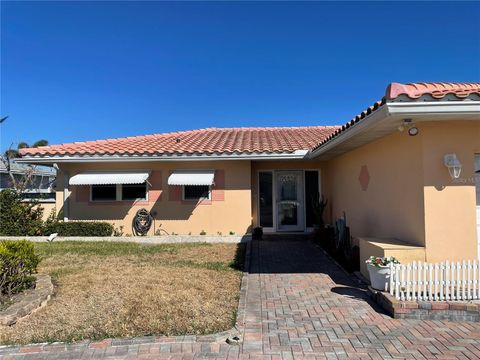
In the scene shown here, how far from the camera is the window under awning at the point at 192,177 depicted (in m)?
16.6

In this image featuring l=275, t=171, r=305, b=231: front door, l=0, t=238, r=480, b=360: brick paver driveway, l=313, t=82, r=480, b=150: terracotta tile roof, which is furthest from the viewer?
l=275, t=171, r=305, b=231: front door

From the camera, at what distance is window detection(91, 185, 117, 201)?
721 inches

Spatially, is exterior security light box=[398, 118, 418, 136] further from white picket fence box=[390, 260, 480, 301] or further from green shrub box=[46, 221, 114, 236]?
green shrub box=[46, 221, 114, 236]

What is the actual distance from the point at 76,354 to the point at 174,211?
1213 cm

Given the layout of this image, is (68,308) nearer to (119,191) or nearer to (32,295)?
(32,295)

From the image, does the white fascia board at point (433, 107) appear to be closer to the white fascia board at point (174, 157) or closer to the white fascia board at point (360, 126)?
the white fascia board at point (360, 126)

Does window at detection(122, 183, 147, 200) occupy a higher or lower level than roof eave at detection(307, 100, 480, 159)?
lower

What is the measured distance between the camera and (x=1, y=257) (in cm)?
807

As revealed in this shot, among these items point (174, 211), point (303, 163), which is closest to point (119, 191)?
point (174, 211)

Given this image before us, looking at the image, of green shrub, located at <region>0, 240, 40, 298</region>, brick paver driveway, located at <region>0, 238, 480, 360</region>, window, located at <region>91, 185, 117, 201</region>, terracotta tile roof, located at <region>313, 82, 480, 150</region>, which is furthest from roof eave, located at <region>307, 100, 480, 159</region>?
window, located at <region>91, 185, 117, 201</region>

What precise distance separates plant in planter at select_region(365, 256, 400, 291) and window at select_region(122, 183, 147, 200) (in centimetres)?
1228

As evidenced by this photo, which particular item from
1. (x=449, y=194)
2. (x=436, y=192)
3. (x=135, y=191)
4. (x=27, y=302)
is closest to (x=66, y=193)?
(x=135, y=191)

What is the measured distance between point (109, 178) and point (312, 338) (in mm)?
13419

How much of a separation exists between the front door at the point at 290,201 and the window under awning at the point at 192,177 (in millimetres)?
3981
